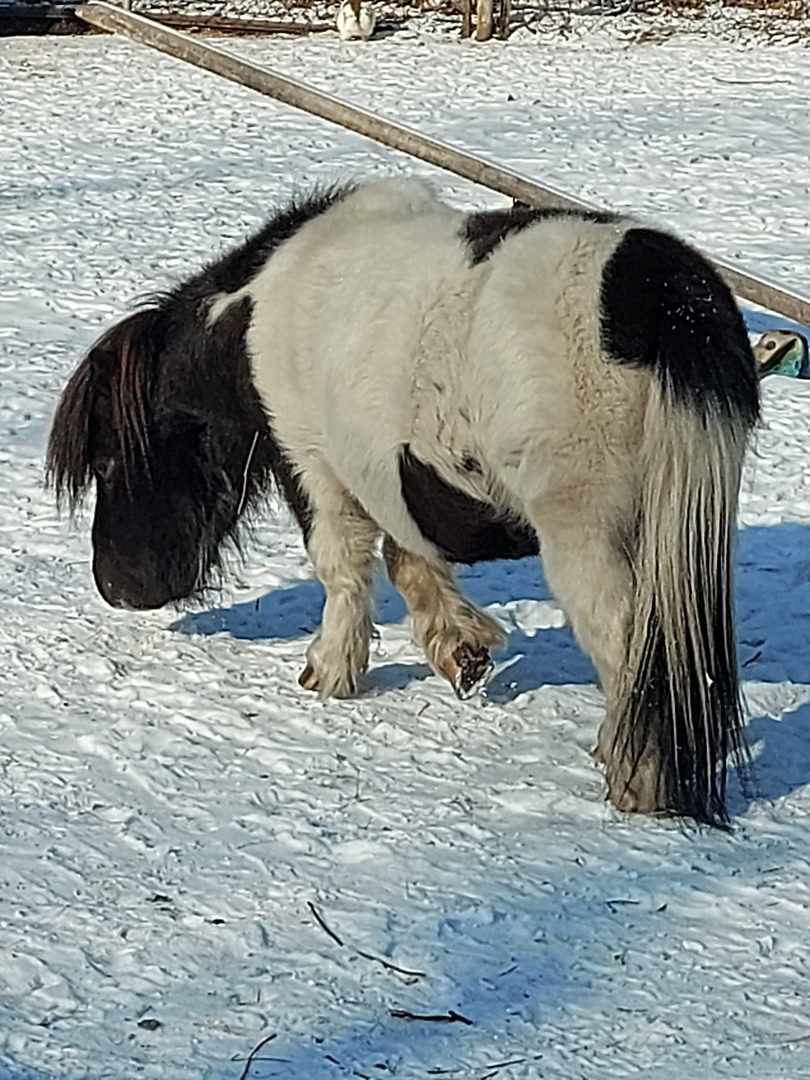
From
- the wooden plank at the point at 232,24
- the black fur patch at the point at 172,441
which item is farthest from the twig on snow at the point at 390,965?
the wooden plank at the point at 232,24

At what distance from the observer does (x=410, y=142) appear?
716cm

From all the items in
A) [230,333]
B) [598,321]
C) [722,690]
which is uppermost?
[598,321]

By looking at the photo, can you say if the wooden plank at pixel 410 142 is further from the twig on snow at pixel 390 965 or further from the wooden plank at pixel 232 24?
the wooden plank at pixel 232 24

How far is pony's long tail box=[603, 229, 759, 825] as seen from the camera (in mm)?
3896

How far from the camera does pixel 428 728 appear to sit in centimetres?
484

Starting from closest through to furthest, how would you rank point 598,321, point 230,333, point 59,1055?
point 59,1055 < point 598,321 < point 230,333

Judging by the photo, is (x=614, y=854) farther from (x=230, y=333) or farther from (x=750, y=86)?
(x=750, y=86)

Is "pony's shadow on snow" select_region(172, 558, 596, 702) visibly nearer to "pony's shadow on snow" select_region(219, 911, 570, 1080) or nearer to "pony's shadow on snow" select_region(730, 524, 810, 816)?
"pony's shadow on snow" select_region(730, 524, 810, 816)

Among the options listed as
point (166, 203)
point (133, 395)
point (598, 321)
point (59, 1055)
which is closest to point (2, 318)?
point (166, 203)

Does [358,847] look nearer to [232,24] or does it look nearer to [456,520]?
[456,520]

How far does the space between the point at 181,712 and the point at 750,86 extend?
32.0ft

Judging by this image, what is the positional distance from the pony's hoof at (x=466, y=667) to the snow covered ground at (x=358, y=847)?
77mm

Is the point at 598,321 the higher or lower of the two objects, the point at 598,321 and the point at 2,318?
the higher

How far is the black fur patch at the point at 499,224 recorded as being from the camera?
426 cm
